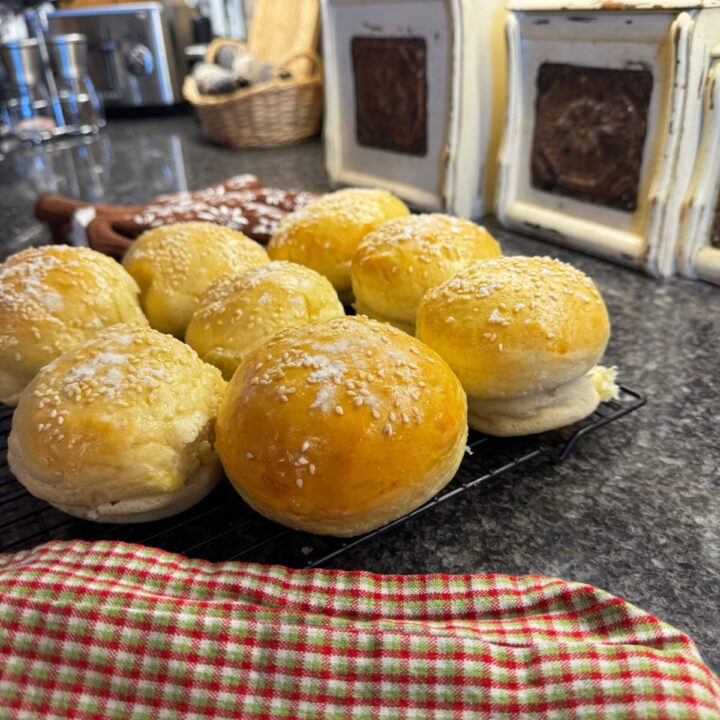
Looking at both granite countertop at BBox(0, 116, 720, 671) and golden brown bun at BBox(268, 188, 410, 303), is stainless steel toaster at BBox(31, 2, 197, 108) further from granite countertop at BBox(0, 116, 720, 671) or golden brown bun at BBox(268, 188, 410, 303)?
granite countertop at BBox(0, 116, 720, 671)

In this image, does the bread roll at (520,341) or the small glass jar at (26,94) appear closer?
the bread roll at (520,341)

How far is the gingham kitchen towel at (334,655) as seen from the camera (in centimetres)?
50

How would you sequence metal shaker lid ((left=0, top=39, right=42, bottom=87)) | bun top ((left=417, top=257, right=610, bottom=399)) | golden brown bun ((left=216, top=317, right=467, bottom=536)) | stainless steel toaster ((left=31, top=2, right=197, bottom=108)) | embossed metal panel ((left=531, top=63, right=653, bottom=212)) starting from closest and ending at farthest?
golden brown bun ((left=216, top=317, right=467, bottom=536)), bun top ((left=417, top=257, right=610, bottom=399)), embossed metal panel ((left=531, top=63, right=653, bottom=212)), metal shaker lid ((left=0, top=39, right=42, bottom=87)), stainless steel toaster ((left=31, top=2, right=197, bottom=108))

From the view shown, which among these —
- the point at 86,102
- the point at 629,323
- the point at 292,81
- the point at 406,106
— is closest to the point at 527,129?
the point at 406,106

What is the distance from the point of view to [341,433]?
0.67 m

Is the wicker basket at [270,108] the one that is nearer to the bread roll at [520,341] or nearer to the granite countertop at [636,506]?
the granite countertop at [636,506]

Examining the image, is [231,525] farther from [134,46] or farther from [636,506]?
[134,46]

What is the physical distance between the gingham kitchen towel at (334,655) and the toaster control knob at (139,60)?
296cm

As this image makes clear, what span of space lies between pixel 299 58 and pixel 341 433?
2.22 metres

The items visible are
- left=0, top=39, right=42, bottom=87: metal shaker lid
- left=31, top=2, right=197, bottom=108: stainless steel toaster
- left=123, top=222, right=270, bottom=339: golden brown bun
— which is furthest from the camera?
left=31, top=2, right=197, bottom=108: stainless steel toaster

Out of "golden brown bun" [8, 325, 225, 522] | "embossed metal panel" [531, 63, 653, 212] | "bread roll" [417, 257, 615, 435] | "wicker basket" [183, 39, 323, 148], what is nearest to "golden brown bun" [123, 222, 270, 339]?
"golden brown bun" [8, 325, 225, 522]

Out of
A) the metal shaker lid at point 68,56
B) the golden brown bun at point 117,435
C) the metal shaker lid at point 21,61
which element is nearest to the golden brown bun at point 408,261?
the golden brown bun at point 117,435

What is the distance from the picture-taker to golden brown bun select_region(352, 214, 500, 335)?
101 cm

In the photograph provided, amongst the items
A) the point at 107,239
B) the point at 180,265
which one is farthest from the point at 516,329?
the point at 107,239
